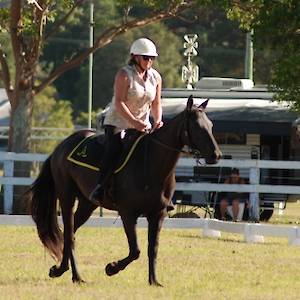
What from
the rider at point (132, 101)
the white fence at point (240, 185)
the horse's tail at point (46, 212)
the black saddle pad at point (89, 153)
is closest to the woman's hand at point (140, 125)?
the rider at point (132, 101)

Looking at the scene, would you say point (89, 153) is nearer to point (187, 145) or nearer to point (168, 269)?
point (187, 145)

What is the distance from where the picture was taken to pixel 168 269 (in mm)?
13031

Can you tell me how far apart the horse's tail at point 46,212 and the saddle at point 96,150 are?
566mm

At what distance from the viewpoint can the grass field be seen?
10.9m

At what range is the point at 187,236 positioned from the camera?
18344 millimetres

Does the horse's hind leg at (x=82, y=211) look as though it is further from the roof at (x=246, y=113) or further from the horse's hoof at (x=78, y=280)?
the roof at (x=246, y=113)

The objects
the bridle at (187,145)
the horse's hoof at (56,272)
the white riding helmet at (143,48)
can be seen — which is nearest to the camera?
the bridle at (187,145)

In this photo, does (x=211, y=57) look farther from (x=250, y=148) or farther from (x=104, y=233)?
(x=104, y=233)

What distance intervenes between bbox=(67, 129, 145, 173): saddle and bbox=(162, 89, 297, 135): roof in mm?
13228

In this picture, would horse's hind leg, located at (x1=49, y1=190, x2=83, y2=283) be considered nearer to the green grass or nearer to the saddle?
the green grass

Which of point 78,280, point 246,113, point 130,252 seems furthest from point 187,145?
point 246,113

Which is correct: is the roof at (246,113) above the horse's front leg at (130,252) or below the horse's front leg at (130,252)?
Result: above

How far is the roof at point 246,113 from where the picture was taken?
85.5 ft

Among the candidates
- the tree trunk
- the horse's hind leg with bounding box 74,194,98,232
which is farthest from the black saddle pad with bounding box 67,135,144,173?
the tree trunk
